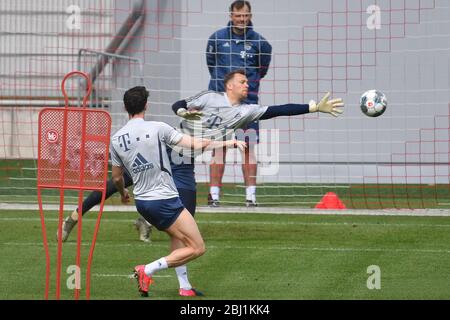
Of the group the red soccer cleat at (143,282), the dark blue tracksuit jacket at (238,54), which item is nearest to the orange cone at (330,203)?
the dark blue tracksuit jacket at (238,54)

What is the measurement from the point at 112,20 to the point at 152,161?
11846 millimetres

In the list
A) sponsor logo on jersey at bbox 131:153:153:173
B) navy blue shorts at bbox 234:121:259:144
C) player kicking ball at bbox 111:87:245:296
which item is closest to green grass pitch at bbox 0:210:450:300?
player kicking ball at bbox 111:87:245:296

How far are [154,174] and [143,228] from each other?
3221 mm

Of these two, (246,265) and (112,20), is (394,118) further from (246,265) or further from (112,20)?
(246,265)

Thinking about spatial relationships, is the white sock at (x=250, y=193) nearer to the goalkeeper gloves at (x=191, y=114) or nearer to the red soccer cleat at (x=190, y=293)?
the goalkeeper gloves at (x=191, y=114)

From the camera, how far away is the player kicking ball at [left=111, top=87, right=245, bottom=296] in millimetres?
10781

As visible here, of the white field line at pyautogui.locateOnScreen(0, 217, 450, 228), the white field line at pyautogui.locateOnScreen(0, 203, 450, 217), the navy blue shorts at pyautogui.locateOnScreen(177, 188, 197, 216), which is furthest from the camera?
the white field line at pyautogui.locateOnScreen(0, 203, 450, 217)

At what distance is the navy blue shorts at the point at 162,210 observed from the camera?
10.9 metres

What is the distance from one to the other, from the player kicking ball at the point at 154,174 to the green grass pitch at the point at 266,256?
401mm

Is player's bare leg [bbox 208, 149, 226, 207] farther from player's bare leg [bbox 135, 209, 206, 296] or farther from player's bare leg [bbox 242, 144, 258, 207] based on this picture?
player's bare leg [bbox 135, 209, 206, 296]

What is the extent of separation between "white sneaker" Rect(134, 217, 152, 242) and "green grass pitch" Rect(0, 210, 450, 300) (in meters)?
0.13

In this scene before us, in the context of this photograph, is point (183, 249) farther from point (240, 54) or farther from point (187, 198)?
point (240, 54)

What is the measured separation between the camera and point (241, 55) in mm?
17484

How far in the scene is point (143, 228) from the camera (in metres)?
14.0
